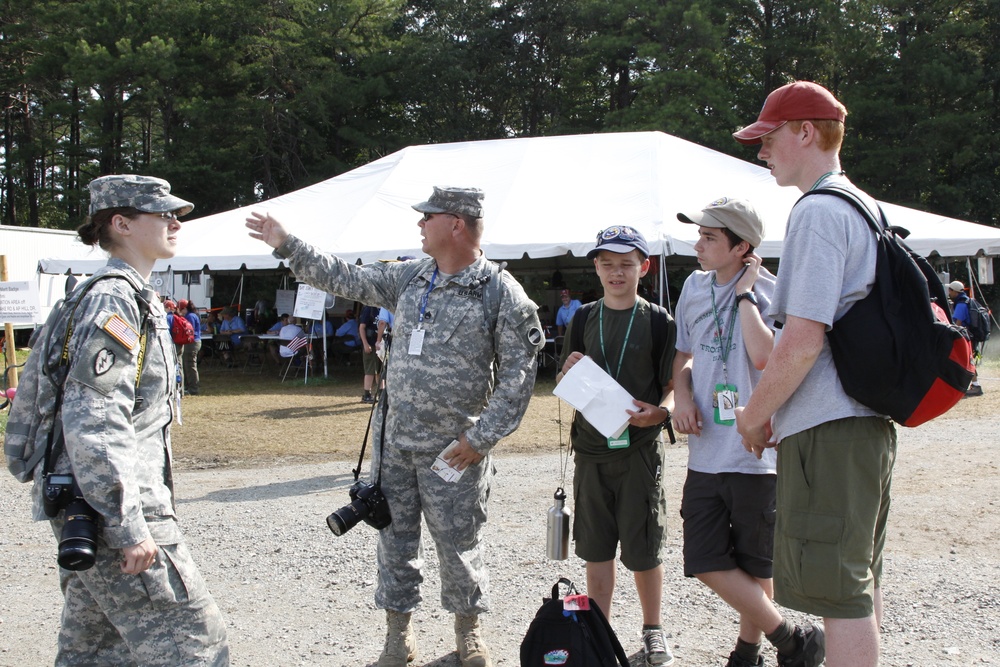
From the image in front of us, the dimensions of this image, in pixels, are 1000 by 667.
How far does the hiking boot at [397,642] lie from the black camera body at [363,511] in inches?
14.8

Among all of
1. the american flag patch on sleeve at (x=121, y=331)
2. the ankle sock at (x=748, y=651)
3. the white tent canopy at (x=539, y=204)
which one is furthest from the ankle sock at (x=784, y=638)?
the white tent canopy at (x=539, y=204)

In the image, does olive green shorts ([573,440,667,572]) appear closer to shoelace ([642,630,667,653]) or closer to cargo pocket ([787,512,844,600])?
shoelace ([642,630,667,653])

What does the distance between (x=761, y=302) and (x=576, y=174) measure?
43.3ft

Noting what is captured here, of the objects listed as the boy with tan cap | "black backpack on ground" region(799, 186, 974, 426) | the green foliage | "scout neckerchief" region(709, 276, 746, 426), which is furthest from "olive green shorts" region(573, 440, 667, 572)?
the green foliage

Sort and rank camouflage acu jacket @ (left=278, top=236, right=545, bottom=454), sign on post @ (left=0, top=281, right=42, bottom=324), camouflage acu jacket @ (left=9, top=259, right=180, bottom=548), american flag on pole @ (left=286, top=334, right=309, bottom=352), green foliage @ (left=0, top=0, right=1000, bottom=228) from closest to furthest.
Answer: camouflage acu jacket @ (left=9, top=259, right=180, bottom=548) → camouflage acu jacket @ (left=278, top=236, right=545, bottom=454) → sign on post @ (left=0, top=281, right=42, bottom=324) → american flag on pole @ (left=286, top=334, right=309, bottom=352) → green foliage @ (left=0, top=0, right=1000, bottom=228)

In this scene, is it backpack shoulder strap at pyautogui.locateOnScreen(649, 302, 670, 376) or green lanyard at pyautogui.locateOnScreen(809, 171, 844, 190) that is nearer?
green lanyard at pyautogui.locateOnScreen(809, 171, 844, 190)

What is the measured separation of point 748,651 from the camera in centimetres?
321

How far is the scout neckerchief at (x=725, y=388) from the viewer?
310 cm

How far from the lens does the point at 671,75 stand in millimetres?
31250

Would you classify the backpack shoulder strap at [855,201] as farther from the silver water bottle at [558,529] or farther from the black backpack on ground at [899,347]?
the silver water bottle at [558,529]

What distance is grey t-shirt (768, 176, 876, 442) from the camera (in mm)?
2146

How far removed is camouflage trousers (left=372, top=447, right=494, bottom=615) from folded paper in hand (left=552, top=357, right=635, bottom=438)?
50 cm

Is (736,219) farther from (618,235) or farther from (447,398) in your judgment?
(447,398)

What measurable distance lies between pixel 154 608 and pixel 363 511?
3.34 ft
